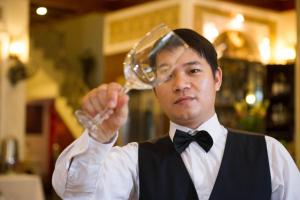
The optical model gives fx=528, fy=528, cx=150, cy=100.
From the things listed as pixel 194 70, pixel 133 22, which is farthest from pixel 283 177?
pixel 133 22

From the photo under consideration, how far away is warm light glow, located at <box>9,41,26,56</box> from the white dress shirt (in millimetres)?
5523

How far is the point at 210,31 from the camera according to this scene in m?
8.12

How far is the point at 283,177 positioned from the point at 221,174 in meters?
0.20

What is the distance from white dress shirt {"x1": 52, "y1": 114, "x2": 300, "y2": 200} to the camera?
139cm

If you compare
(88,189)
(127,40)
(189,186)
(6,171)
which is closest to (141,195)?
(189,186)

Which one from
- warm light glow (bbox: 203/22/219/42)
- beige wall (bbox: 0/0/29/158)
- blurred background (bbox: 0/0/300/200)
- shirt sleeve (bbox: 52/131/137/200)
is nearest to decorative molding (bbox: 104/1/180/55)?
blurred background (bbox: 0/0/300/200)

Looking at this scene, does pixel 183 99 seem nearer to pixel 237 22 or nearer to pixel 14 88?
pixel 14 88

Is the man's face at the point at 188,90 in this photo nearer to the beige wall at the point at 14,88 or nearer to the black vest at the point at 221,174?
the black vest at the point at 221,174

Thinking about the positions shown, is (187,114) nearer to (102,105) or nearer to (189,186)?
(189,186)

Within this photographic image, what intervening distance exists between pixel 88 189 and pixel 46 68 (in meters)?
9.51

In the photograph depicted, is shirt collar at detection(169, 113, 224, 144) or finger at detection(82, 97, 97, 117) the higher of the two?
finger at detection(82, 97, 97, 117)

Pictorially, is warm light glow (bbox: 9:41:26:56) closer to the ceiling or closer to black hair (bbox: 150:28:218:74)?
the ceiling

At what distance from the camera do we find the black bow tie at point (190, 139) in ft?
5.61

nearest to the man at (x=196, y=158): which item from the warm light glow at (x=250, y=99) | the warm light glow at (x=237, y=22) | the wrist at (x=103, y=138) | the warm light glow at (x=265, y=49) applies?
the wrist at (x=103, y=138)
